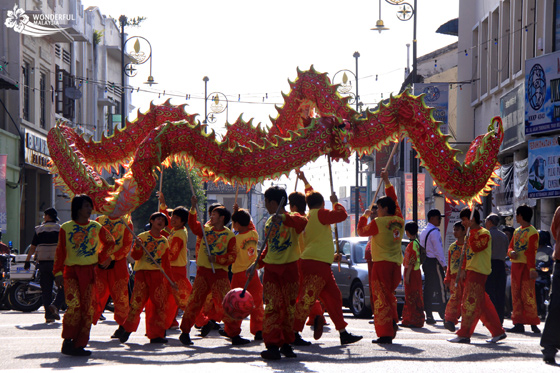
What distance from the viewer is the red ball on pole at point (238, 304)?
1030 centimetres

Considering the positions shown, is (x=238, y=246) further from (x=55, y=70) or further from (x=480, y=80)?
(x=55, y=70)

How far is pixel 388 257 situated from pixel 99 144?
4.40 meters

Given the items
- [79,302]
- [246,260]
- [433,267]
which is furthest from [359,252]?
[79,302]

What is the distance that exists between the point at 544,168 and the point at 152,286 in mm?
13717

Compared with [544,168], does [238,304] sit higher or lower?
lower

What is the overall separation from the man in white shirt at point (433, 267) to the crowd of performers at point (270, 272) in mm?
1511

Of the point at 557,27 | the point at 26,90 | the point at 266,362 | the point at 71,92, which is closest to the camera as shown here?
the point at 266,362

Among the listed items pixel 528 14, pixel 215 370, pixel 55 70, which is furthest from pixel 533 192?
pixel 55 70

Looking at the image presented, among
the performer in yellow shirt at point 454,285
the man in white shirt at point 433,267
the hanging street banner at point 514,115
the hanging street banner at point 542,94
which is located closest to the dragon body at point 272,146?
the performer in yellow shirt at point 454,285

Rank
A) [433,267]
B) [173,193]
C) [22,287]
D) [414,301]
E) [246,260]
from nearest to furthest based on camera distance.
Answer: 1. [246,260]
2. [414,301]
3. [433,267]
4. [22,287]
5. [173,193]

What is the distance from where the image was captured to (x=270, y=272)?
1052 centimetres

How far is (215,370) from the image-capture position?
29.6 feet

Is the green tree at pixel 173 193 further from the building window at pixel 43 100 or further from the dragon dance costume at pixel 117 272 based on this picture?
the dragon dance costume at pixel 117 272

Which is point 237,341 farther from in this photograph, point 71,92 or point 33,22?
point 71,92
